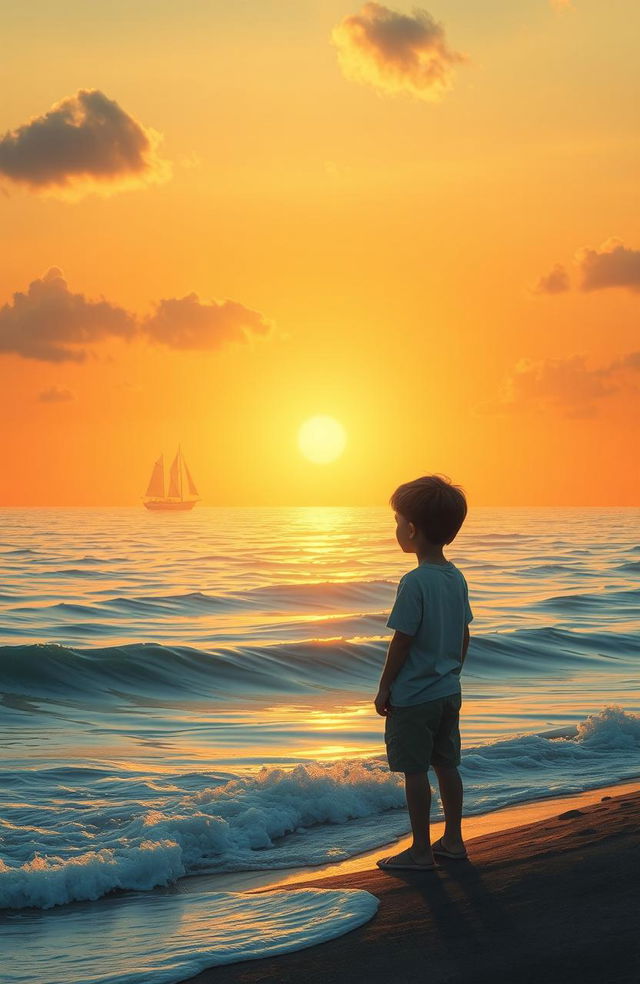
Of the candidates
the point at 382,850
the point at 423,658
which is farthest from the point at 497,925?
the point at 382,850

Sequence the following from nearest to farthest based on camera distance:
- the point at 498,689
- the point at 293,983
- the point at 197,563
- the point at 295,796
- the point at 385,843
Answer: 1. the point at 293,983
2. the point at 385,843
3. the point at 295,796
4. the point at 498,689
5. the point at 197,563

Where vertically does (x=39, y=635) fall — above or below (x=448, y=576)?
below

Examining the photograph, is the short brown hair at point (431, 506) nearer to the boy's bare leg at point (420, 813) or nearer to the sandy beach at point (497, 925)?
the boy's bare leg at point (420, 813)

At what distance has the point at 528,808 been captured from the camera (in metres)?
7.49

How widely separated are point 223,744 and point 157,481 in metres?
154

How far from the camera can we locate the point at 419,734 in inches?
201

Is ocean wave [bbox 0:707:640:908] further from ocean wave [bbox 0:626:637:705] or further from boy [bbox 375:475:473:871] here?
ocean wave [bbox 0:626:637:705]

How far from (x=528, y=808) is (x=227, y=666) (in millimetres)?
10109

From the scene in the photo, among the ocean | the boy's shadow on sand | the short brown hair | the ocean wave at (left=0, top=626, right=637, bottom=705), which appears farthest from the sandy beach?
the ocean wave at (left=0, top=626, right=637, bottom=705)

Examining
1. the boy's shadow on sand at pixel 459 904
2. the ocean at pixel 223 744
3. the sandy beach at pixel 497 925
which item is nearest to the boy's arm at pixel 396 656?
the boy's shadow on sand at pixel 459 904

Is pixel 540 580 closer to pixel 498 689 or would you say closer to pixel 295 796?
pixel 498 689

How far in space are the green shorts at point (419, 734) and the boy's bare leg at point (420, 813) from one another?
5 cm

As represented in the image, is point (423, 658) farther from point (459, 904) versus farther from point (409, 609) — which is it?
point (459, 904)

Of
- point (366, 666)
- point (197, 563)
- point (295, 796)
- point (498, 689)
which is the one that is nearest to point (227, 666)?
point (366, 666)
